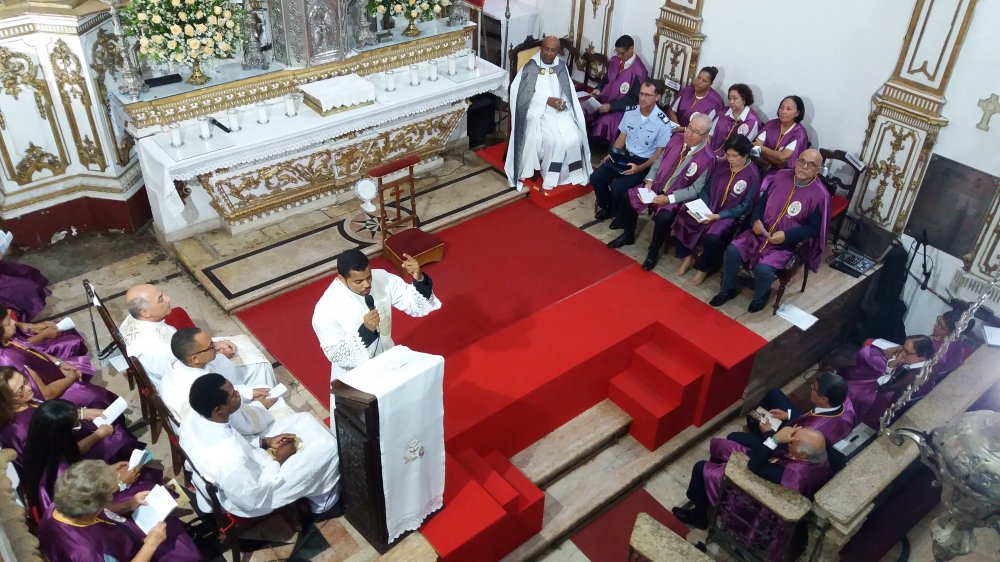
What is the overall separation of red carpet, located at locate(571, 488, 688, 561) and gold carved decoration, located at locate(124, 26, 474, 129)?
4.48 m

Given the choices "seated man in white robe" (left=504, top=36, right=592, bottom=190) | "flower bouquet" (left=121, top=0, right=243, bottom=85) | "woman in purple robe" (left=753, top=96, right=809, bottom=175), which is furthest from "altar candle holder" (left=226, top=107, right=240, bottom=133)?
"woman in purple robe" (left=753, top=96, right=809, bottom=175)

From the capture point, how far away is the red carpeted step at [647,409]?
5.69 metres

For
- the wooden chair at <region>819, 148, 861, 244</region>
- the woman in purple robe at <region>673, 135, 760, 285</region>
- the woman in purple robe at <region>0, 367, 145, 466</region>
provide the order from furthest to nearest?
1. the wooden chair at <region>819, 148, 861, 244</region>
2. the woman in purple robe at <region>673, 135, 760, 285</region>
3. the woman in purple robe at <region>0, 367, 145, 466</region>

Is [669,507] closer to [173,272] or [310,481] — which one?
[310,481]

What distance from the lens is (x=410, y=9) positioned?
739 cm

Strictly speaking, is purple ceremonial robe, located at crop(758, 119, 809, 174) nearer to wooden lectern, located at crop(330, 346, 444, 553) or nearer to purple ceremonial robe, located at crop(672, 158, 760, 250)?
purple ceremonial robe, located at crop(672, 158, 760, 250)

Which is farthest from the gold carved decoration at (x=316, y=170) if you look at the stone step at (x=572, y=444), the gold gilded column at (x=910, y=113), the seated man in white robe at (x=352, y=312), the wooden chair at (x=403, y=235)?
the gold gilded column at (x=910, y=113)

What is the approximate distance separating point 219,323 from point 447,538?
277 centimetres

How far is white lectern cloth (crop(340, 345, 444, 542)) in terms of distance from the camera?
3.81 meters

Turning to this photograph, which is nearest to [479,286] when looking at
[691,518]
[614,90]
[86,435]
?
[691,518]

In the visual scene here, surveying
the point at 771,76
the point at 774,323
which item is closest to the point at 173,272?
the point at 774,323

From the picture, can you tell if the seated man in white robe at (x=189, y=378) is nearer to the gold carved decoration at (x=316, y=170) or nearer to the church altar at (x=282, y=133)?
the church altar at (x=282, y=133)

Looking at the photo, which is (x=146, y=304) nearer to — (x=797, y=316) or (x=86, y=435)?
(x=86, y=435)

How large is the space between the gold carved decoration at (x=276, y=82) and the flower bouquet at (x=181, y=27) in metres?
0.32
